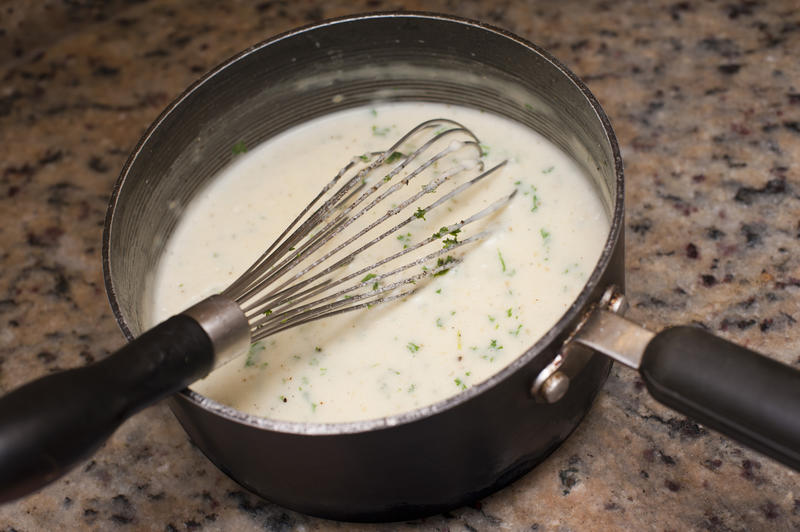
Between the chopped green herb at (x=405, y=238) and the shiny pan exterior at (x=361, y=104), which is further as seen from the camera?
the chopped green herb at (x=405, y=238)

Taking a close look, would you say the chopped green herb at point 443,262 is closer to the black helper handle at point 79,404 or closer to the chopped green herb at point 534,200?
the chopped green herb at point 534,200

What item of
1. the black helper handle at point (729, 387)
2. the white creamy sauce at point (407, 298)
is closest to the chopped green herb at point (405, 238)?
the white creamy sauce at point (407, 298)

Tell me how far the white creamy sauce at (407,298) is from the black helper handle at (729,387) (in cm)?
21

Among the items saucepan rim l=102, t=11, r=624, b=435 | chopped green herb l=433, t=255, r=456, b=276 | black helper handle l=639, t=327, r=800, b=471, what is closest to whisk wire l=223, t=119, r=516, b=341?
chopped green herb l=433, t=255, r=456, b=276

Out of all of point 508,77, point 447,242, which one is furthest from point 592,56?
point 447,242

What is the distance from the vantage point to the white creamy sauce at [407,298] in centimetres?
86

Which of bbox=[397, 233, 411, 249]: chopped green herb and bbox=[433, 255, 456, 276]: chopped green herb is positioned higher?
bbox=[397, 233, 411, 249]: chopped green herb

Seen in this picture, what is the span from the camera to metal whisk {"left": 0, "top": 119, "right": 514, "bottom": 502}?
0.64 meters

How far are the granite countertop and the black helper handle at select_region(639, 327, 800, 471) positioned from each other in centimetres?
21

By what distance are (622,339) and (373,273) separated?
324 mm

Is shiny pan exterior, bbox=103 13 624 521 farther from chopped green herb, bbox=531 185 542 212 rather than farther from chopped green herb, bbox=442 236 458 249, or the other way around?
chopped green herb, bbox=442 236 458 249

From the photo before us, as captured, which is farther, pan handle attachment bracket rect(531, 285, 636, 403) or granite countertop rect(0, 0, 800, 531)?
granite countertop rect(0, 0, 800, 531)

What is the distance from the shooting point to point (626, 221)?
3.46 ft

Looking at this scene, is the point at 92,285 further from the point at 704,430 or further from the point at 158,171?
the point at 704,430
